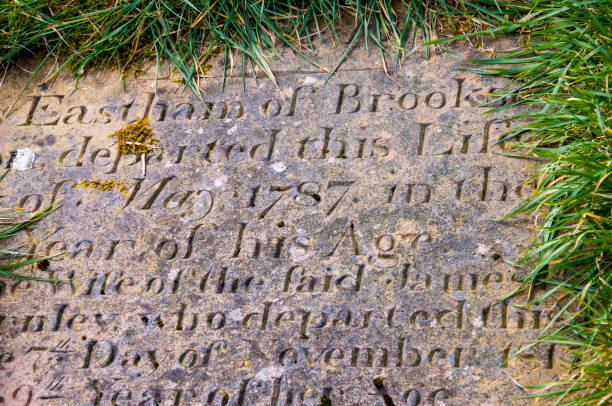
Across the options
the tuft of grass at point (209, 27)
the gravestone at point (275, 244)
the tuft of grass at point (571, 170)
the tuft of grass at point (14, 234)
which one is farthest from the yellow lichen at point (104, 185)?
the tuft of grass at point (571, 170)

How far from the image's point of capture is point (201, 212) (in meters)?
3.15

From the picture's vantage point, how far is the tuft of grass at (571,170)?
246 centimetres

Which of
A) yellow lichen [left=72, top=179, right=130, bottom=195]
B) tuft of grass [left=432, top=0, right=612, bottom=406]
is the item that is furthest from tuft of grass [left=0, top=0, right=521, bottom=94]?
yellow lichen [left=72, top=179, right=130, bottom=195]

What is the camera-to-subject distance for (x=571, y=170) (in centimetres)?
263

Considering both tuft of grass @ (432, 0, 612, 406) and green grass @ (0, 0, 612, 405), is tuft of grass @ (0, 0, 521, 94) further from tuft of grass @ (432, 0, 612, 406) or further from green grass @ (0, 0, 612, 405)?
tuft of grass @ (432, 0, 612, 406)

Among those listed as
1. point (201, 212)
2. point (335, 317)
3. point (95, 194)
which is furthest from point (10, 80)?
point (335, 317)

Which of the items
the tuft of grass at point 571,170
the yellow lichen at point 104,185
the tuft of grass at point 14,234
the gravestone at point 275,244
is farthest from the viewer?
the yellow lichen at point 104,185

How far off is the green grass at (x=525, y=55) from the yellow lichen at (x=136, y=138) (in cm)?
34

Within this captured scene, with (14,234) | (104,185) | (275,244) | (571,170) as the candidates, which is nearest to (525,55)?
(571,170)

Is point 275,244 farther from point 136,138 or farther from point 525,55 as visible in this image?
point 525,55

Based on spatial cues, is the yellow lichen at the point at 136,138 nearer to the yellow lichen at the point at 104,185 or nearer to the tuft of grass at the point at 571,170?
the yellow lichen at the point at 104,185

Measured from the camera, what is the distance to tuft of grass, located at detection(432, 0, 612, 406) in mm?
2463

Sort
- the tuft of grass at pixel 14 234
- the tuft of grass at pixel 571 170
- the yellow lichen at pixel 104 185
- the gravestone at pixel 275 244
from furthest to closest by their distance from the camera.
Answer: the yellow lichen at pixel 104 185 → the tuft of grass at pixel 14 234 → the gravestone at pixel 275 244 → the tuft of grass at pixel 571 170

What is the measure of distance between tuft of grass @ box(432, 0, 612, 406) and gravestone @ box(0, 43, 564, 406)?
3.7 inches
